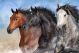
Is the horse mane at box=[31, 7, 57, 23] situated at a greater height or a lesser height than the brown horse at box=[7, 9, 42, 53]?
greater

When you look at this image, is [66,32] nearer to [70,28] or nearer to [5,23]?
[70,28]

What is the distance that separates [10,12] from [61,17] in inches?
14.6

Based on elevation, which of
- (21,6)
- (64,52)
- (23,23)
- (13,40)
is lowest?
(64,52)

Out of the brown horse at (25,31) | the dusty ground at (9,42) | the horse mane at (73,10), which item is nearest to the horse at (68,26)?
the horse mane at (73,10)

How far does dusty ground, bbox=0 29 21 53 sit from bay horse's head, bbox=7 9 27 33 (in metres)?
0.04

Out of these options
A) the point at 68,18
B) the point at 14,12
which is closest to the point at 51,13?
the point at 68,18

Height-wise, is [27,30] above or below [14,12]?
below

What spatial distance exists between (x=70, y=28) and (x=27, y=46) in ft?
1.09

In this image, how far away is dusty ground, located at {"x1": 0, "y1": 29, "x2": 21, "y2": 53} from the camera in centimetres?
168

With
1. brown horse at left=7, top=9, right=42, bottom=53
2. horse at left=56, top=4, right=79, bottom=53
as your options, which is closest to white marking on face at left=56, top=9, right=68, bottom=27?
horse at left=56, top=4, right=79, bottom=53

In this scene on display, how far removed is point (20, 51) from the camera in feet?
5.52

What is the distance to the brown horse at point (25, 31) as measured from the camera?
168 cm

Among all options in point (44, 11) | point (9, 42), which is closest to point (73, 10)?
point (44, 11)

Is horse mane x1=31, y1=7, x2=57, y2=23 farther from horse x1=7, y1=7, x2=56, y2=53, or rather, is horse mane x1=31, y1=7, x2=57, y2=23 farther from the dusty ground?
the dusty ground
